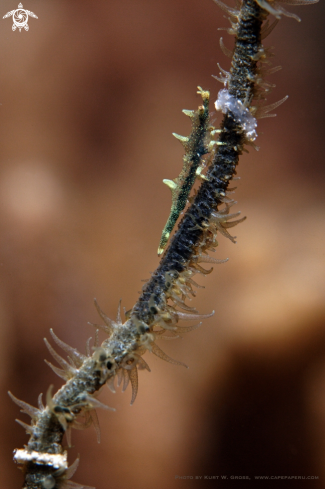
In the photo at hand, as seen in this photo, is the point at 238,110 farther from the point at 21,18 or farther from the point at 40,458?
the point at 21,18

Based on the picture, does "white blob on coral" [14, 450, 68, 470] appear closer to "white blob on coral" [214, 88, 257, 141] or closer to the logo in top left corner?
"white blob on coral" [214, 88, 257, 141]

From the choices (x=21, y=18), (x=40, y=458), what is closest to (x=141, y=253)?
(x=40, y=458)

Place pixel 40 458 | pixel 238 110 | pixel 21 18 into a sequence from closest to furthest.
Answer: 1. pixel 238 110
2. pixel 40 458
3. pixel 21 18

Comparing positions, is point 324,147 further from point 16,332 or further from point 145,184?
point 16,332

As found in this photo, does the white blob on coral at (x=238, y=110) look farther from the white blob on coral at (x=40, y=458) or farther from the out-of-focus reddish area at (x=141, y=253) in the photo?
the white blob on coral at (x=40, y=458)

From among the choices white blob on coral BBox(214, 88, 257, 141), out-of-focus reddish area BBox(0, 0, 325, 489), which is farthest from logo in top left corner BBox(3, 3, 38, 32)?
white blob on coral BBox(214, 88, 257, 141)

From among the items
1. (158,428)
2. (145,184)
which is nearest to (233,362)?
(158,428)
